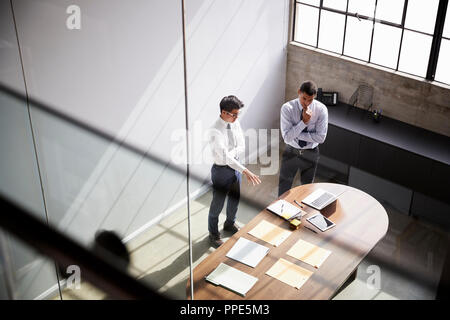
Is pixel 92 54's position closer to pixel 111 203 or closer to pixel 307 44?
pixel 111 203

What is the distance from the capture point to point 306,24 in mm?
4289

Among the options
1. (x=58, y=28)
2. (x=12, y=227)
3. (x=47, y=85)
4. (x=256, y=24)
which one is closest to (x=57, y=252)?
(x=12, y=227)

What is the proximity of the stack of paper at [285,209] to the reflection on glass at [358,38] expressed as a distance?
1.49 metres

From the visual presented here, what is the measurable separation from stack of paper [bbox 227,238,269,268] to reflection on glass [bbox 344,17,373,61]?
1.90 m

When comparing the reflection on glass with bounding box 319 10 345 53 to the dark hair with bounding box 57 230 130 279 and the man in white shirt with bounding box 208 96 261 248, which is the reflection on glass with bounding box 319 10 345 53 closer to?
the man in white shirt with bounding box 208 96 261 248

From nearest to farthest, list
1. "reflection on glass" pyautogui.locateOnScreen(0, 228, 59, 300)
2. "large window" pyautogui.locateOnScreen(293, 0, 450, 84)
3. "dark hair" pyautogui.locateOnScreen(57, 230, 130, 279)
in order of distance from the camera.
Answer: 1. "reflection on glass" pyautogui.locateOnScreen(0, 228, 59, 300)
2. "dark hair" pyautogui.locateOnScreen(57, 230, 130, 279)
3. "large window" pyautogui.locateOnScreen(293, 0, 450, 84)

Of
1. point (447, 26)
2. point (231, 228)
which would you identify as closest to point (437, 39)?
point (447, 26)

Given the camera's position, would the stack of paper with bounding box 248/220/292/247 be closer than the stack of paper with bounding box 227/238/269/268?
No

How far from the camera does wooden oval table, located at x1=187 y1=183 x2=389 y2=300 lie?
8.75ft

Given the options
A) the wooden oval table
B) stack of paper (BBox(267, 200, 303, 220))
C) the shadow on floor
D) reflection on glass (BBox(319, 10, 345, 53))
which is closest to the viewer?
the shadow on floor

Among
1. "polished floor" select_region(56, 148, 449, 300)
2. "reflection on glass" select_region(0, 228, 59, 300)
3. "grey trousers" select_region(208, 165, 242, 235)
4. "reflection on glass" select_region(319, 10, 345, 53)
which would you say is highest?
"reflection on glass" select_region(0, 228, 59, 300)

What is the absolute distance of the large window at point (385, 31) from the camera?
3.76 m

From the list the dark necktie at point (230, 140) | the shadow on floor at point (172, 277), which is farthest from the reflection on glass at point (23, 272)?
the dark necktie at point (230, 140)

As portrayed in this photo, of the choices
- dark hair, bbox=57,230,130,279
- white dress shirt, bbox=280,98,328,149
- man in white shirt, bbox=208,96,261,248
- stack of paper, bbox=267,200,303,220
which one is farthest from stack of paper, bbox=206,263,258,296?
white dress shirt, bbox=280,98,328,149
